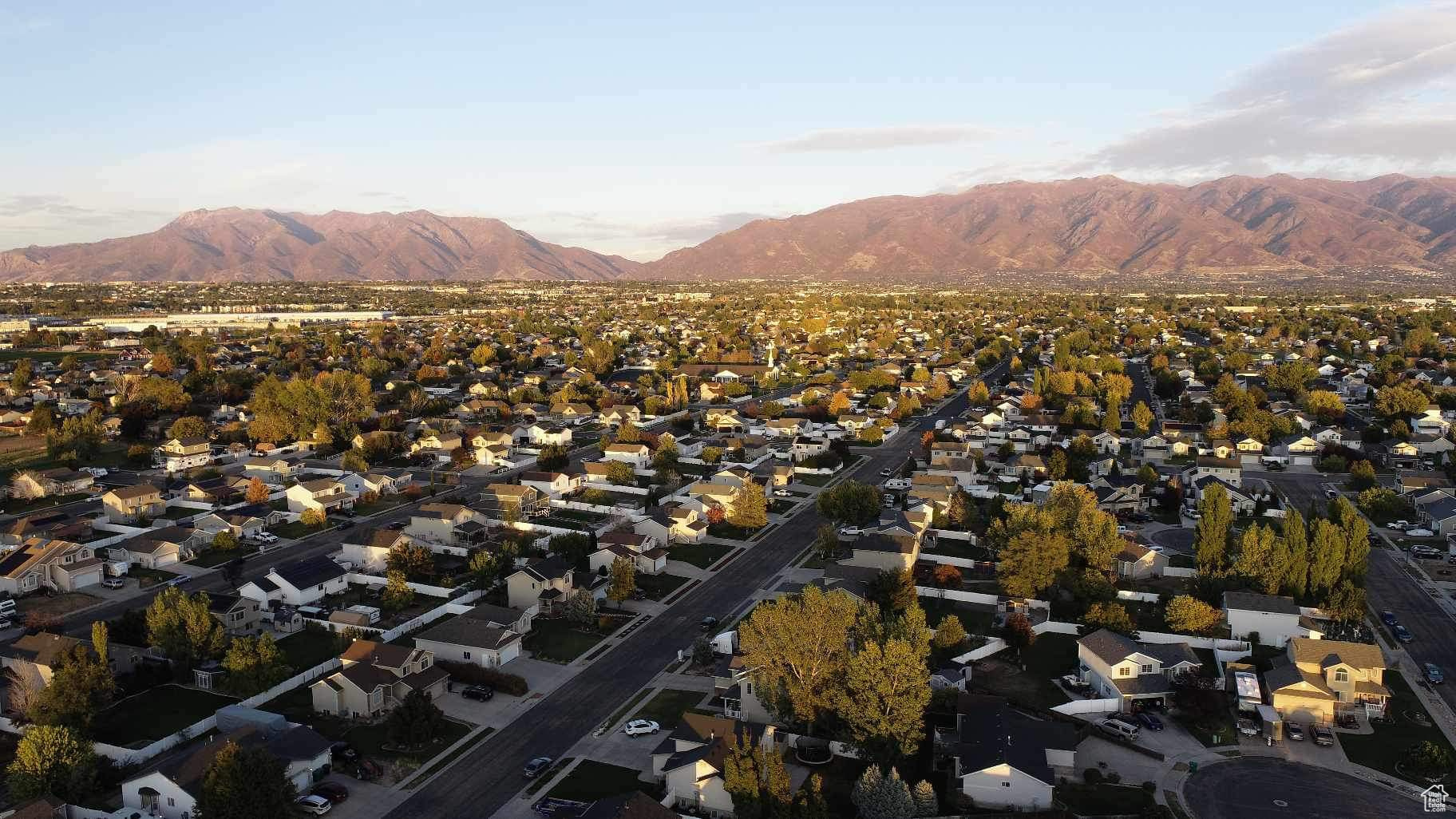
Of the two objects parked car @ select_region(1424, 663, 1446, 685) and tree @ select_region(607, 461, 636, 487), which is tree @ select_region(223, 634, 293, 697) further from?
parked car @ select_region(1424, 663, 1446, 685)

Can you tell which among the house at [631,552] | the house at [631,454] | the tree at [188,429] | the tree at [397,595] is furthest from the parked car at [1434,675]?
the tree at [188,429]

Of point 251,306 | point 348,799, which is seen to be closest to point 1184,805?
point 348,799

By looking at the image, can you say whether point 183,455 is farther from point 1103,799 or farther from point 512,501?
point 1103,799

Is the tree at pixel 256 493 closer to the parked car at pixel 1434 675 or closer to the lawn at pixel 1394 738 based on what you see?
the lawn at pixel 1394 738

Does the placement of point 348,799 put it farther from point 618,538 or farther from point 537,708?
point 618,538

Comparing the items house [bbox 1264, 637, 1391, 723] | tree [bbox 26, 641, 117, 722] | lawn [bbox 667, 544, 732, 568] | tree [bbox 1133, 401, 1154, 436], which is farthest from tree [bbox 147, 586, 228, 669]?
tree [bbox 1133, 401, 1154, 436]

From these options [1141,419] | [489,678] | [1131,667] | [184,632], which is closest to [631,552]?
[489,678]
